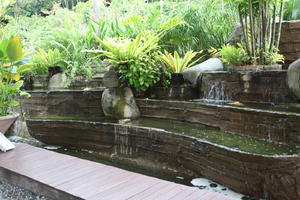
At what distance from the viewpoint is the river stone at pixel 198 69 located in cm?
480

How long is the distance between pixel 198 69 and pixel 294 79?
1622mm

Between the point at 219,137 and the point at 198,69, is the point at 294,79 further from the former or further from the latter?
the point at 198,69

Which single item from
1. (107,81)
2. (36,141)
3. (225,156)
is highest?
(107,81)

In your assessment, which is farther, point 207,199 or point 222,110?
point 222,110

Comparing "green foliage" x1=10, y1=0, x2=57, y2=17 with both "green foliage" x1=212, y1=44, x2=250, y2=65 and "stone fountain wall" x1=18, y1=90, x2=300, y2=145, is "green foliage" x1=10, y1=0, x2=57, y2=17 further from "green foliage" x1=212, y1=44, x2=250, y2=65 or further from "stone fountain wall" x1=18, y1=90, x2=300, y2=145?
"green foliage" x1=212, y1=44, x2=250, y2=65

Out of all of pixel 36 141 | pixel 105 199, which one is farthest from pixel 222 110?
pixel 36 141

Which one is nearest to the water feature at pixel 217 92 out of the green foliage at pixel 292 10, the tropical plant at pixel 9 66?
the green foliage at pixel 292 10

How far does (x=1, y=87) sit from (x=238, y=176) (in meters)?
2.68

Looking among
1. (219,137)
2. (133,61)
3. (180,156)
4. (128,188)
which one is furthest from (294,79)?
(128,188)

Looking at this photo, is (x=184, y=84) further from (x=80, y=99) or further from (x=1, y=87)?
(x=1, y=87)

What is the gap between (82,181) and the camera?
6.33 ft

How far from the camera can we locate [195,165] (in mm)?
3135

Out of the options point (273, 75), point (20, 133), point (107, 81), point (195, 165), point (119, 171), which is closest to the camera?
point (119, 171)

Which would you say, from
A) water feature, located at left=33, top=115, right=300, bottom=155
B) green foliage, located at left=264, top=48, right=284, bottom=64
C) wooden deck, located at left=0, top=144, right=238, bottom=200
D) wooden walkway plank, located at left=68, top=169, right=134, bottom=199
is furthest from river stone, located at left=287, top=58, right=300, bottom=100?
wooden walkway plank, located at left=68, top=169, right=134, bottom=199
